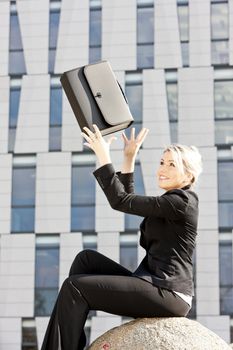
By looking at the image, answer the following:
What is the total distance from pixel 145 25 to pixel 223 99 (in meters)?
3.53

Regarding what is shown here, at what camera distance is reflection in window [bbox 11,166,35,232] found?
2839 centimetres

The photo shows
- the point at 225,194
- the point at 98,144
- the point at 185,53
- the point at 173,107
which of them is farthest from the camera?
the point at 185,53

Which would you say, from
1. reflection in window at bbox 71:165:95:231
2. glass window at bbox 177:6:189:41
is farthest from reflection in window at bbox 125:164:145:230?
glass window at bbox 177:6:189:41

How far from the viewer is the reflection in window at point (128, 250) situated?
2762 cm

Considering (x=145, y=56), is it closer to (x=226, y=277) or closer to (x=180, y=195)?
(x=226, y=277)

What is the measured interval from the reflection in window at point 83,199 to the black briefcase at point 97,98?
74.6 feet

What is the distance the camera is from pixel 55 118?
2922 centimetres

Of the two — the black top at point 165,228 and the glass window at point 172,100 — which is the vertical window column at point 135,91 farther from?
the black top at point 165,228

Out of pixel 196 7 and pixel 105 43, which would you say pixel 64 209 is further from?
pixel 196 7

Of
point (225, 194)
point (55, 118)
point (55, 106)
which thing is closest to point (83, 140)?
point (55, 118)

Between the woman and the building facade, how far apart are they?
22.2m

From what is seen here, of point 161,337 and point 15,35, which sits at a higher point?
point 15,35

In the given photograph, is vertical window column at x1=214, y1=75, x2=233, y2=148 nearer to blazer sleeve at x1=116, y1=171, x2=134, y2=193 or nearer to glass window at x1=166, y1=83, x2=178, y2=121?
glass window at x1=166, y1=83, x2=178, y2=121

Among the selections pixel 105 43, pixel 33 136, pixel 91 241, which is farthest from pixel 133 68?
pixel 91 241
